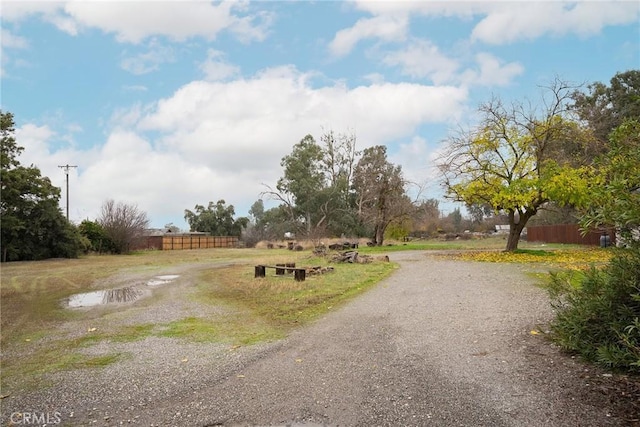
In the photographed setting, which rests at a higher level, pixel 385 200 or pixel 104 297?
pixel 385 200

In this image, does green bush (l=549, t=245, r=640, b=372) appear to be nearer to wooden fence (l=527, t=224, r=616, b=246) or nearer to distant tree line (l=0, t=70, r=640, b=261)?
distant tree line (l=0, t=70, r=640, b=261)

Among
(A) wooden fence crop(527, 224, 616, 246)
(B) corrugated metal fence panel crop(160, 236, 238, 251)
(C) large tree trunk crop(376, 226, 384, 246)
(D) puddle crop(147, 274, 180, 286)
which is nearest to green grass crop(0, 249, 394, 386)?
(D) puddle crop(147, 274, 180, 286)

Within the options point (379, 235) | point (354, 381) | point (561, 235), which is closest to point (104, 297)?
point (354, 381)

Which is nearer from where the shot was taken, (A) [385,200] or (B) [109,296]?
(B) [109,296]

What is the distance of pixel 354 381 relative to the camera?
448 cm

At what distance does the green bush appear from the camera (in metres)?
4.00

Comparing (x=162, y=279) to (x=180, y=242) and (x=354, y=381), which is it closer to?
(x=354, y=381)

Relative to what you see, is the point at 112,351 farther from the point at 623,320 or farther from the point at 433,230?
the point at 433,230

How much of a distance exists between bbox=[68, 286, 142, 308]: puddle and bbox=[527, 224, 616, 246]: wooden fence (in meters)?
25.0

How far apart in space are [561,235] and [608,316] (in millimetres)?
31266

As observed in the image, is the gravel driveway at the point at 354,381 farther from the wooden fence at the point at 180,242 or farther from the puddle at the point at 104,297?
the wooden fence at the point at 180,242

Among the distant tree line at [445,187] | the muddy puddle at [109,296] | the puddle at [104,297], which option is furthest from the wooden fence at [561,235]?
the puddle at [104,297]

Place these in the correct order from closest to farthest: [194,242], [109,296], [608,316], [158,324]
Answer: [608,316] → [158,324] → [109,296] → [194,242]

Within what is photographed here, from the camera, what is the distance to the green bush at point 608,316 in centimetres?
400
